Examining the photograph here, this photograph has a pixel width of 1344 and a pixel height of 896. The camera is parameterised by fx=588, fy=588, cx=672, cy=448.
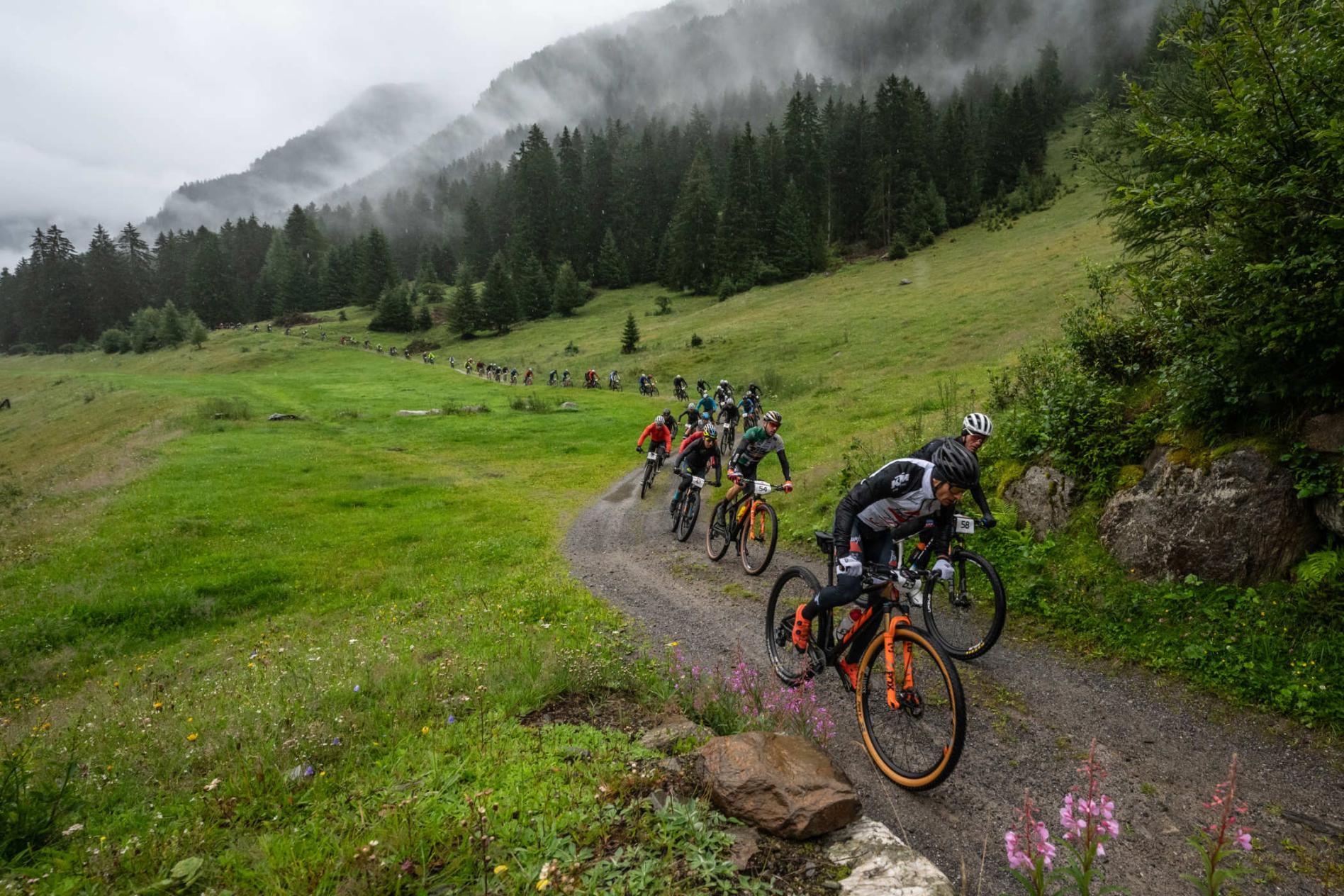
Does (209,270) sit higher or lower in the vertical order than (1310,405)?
higher

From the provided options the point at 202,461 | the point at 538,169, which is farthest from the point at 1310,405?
the point at 538,169

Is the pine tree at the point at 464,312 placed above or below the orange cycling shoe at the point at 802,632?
above

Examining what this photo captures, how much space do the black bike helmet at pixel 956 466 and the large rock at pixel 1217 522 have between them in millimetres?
3634

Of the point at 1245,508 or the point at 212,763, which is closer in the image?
the point at 212,763

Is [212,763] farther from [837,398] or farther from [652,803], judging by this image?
[837,398]

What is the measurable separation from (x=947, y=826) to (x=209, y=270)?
5401 inches

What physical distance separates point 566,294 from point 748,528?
268 feet

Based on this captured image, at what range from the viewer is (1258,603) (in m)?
6.43

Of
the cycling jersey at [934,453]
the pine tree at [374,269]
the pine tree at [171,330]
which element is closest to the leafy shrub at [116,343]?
the pine tree at [171,330]

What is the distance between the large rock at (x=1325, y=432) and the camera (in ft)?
20.7

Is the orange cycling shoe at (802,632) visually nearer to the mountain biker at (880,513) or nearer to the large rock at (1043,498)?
the mountain biker at (880,513)

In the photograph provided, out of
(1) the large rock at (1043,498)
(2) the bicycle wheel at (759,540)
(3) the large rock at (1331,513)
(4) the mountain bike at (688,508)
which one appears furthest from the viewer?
(4) the mountain bike at (688,508)

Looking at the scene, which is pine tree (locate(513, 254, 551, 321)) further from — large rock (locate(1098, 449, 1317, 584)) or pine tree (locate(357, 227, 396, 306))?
large rock (locate(1098, 449, 1317, 584))

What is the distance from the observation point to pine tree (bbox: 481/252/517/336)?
84.2m
